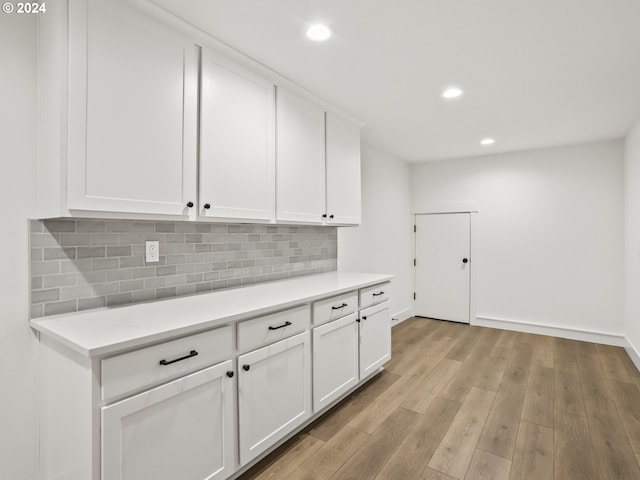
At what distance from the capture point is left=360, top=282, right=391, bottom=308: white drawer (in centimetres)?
277

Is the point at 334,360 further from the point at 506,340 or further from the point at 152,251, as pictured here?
the point at 506,340

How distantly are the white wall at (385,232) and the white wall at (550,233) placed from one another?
0.80 m

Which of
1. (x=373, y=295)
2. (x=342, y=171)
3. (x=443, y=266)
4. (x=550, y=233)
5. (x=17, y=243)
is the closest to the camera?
(x=17, y=243)

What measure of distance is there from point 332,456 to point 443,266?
3698mm

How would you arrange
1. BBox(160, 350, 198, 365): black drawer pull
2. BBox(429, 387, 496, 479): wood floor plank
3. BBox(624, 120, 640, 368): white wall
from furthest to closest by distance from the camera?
BBox(624, 120, 640, 368): white wall
BBox(429, 387, 496, 479): wood floor plank
BBox(160, 350, 198, 365): black drawer pull

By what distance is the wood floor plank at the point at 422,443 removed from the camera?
74.0 inches

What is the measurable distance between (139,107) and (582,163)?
15.7 ft

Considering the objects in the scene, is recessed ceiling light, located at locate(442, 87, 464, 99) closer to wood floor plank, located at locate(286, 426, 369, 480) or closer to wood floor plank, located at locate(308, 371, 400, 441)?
wood floor plank, located at locate(308, 371, 400, 441)

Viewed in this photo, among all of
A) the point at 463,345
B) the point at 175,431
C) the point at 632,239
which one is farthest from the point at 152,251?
the point at 632,239

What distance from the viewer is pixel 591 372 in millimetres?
3219

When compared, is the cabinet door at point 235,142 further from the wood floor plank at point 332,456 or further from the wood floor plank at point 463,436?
the wood floor plank at point 463,436

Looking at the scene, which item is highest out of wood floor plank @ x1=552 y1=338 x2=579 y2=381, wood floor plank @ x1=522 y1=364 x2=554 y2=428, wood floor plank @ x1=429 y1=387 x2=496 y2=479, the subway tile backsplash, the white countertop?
the subway tile backsplash

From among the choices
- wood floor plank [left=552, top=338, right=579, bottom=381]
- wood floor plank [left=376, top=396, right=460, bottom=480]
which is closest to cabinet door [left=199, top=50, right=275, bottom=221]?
Answer: wood floor plank [left=376, top=396, right=460, bottom=480]

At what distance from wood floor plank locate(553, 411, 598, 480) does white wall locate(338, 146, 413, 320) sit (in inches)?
86.6
